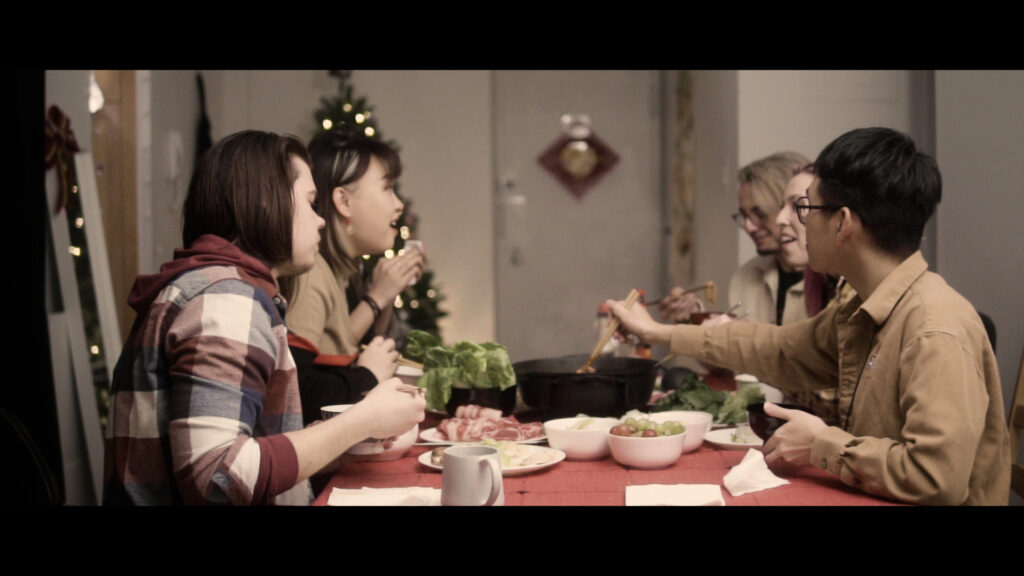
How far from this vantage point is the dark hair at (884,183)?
1.45 metres

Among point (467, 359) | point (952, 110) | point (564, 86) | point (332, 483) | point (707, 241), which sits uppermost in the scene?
point (564, 86)

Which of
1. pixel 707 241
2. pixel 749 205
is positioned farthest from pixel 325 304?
pixel 707 241

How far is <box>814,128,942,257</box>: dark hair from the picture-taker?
1.45 metres

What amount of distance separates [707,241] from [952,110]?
2.16 m

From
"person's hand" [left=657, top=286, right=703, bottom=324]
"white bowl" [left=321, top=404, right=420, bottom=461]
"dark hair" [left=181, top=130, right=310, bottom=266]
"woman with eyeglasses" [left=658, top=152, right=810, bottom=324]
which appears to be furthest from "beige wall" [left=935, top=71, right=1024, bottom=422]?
"dark hair" [left=181, top=130, right=310, bottom=266]

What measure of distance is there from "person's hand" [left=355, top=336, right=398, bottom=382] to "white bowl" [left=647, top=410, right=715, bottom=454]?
2.03 feet

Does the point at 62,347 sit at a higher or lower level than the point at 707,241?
lower

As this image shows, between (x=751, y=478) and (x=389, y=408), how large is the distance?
63 cm

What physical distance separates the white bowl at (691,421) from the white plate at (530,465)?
10.6 inches

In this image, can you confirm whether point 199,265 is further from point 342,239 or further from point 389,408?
point 342,239

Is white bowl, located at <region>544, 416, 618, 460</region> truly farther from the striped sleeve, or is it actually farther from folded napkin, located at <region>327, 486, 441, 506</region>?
the striped sleeve

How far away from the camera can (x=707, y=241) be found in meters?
4.98

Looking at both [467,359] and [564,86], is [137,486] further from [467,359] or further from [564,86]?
[564,86]

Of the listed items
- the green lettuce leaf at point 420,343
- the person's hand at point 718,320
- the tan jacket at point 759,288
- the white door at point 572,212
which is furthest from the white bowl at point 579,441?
the white door at point 572,212
